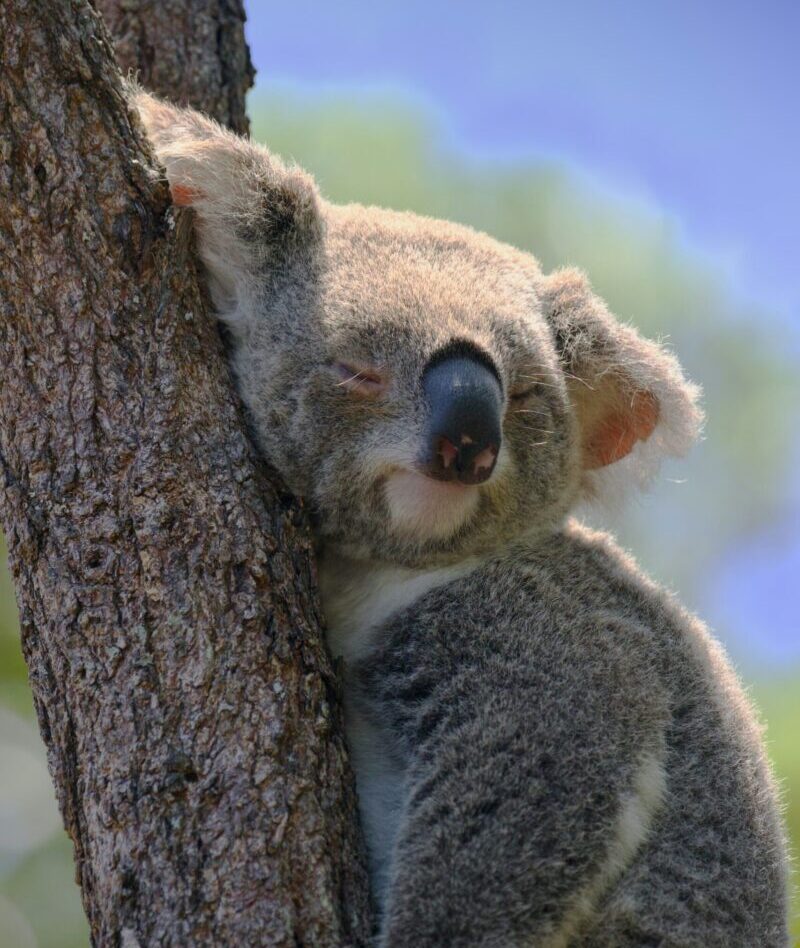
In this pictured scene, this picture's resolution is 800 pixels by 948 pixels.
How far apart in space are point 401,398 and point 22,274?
93 centimetres

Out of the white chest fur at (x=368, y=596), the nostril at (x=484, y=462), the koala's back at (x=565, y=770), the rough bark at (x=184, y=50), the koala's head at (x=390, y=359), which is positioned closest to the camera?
the koala's back at (x=565, y=770)

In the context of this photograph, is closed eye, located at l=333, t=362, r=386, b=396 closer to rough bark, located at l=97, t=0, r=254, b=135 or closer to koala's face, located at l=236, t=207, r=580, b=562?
koala's face, located at l=236, t=207, r=580, b=562

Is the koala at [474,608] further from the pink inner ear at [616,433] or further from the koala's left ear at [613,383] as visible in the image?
the pink inner ear at [616,433]

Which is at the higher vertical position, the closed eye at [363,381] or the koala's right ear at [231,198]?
the koala's right ear at [231,198]

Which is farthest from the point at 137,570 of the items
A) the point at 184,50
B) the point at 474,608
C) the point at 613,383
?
the point at 184,50

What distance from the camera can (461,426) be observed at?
2.75 meters

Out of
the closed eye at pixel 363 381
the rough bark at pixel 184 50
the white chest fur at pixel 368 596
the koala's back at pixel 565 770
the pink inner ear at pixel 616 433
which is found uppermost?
the rough bark at pixel 184 50

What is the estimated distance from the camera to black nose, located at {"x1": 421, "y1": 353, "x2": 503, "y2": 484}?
2.76 metres

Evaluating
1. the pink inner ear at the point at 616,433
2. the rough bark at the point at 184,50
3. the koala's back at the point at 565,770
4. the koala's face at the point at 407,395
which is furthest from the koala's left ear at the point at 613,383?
the rough bark at the point at 184,50

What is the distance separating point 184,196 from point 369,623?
1.26m

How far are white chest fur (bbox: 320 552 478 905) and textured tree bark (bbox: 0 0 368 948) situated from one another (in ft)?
0.96

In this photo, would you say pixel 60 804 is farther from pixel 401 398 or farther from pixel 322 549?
pixel 401 398

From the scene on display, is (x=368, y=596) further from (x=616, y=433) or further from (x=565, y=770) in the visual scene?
(x=616, y=433)

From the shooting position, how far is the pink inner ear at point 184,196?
3115mm
